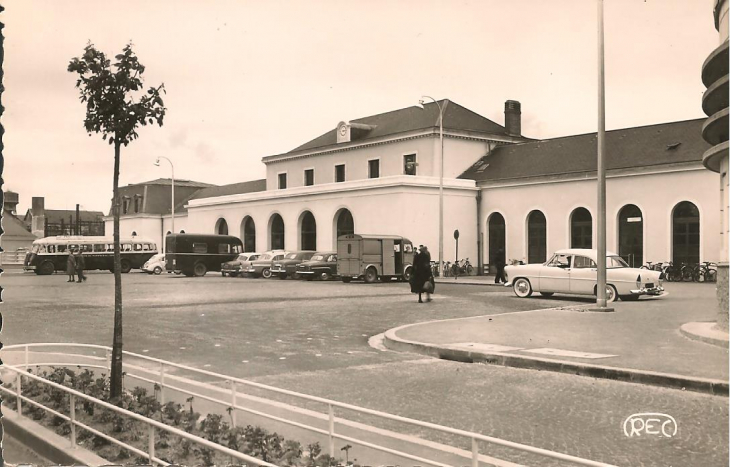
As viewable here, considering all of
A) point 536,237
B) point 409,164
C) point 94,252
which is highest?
point 409,164

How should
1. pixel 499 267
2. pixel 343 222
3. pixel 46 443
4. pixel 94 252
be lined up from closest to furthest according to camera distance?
pixel 46 443 < pixel 499 267 < pixel 343 222 < pixel 94 252

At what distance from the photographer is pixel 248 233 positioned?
5600cm

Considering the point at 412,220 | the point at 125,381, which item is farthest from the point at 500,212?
the point at 125,381

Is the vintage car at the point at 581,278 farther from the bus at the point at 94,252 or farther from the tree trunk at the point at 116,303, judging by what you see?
the bus at the point at 94,252

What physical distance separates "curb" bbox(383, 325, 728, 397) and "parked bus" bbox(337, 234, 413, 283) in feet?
66.3

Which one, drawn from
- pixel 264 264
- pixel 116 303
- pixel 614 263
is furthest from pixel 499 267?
pixel 116 303

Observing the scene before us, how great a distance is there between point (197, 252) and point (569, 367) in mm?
36403

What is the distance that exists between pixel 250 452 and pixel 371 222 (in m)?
38.5

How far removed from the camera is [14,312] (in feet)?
60.0

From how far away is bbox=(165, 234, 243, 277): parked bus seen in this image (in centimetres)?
4281

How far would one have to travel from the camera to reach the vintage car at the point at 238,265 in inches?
1607

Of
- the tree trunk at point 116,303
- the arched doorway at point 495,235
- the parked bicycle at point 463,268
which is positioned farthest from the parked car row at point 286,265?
the tree trunk at point 116,303

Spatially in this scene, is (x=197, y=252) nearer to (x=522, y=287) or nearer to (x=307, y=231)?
(x=307, y=231)

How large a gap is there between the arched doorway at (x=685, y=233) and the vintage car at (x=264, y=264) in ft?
66.1
